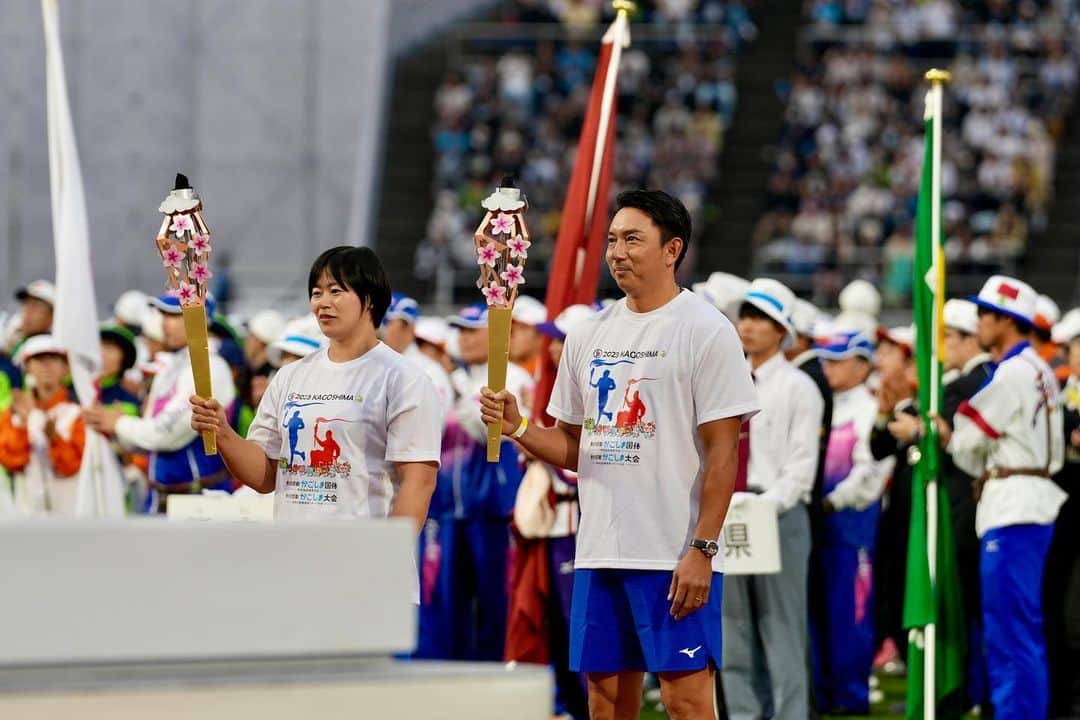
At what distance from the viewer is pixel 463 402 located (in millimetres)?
10047

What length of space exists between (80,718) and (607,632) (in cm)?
241

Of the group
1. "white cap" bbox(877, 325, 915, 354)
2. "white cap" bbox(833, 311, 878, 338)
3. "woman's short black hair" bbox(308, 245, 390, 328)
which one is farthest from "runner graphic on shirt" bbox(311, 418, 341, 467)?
"white cap" bbox(833, 311, 878, 338)

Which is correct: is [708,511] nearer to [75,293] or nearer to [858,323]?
[75,293]

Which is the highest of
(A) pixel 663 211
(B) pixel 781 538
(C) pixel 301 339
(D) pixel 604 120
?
(D) pixel 604 120

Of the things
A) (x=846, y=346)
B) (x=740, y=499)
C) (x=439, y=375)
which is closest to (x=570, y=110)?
(x=846, y=346)

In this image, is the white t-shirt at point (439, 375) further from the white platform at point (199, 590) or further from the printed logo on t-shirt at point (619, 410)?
the white platform at point (199, 590)

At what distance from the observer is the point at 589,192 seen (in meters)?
8.55

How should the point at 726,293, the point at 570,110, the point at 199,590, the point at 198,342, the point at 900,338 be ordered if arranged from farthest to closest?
the point at 570,110
the point at 900,338
the point at 726,293
the point at 198,342
the point at 199,590

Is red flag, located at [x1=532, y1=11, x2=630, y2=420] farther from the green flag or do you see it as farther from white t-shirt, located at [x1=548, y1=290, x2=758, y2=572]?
white t-shirt, located at [x1=548, y1=290, x2=758, y2=572]

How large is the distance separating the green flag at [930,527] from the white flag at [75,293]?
374 centimetres

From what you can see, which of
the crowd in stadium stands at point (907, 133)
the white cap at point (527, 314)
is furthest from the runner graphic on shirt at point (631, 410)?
the crowd in stadium stands at point (907, 133)

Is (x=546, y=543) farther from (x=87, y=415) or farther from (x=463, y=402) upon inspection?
(x=87, y=415)

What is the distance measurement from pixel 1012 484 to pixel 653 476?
125 inches

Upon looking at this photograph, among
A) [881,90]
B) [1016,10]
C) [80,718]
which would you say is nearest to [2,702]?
[80,718]
